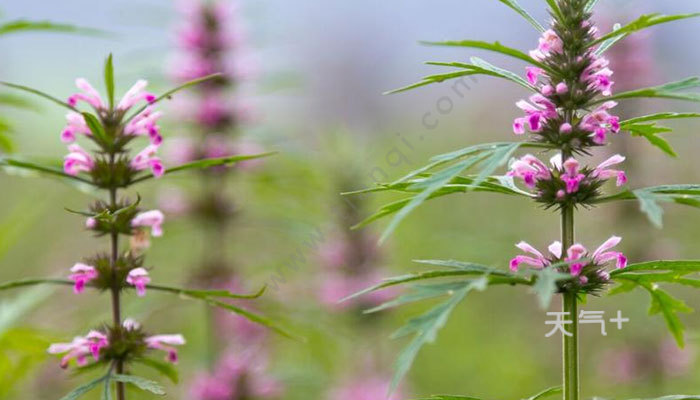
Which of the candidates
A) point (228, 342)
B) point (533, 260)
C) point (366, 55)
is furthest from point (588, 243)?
point (366, 55)

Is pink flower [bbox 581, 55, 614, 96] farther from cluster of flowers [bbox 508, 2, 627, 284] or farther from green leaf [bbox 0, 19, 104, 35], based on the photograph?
green leaf [bbox 0, 19, 104, 35]

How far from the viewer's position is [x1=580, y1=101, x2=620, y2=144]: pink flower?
1.77 m

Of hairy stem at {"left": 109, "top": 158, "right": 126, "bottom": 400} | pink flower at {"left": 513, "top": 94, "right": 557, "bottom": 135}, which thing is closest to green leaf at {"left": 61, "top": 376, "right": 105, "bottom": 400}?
hairy stem at {"left": 109, "top": 158, "right": 126, "bottom": 400}

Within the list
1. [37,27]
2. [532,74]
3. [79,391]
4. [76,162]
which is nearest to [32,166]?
[76,162]

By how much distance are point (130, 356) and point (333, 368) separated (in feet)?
11.3

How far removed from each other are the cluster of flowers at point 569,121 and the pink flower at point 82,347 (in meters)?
0.98

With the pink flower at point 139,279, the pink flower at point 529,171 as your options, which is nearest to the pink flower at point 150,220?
the pink flower at point 139,279

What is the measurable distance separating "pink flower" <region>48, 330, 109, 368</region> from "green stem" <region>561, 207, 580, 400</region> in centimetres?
104

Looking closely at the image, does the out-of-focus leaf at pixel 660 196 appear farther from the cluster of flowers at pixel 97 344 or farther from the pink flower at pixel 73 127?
the pink flower at pixel 73 127

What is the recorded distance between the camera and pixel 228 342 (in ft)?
14.6

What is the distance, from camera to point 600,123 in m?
1.79

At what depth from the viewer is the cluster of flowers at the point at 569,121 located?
5.87 feet

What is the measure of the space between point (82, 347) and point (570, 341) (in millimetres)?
1110

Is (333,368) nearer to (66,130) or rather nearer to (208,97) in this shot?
(208,97)
